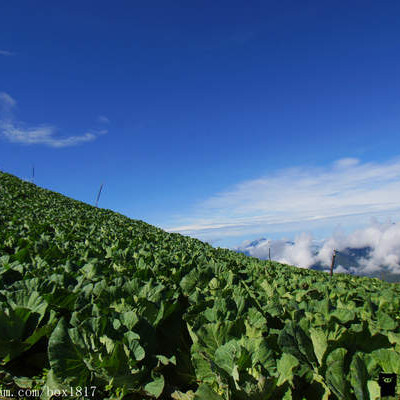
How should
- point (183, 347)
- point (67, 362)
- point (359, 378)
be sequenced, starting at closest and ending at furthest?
1. point (359, 378)
2. point (67, 362)
3. point (183, 347)

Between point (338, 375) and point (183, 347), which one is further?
point (183, 347)

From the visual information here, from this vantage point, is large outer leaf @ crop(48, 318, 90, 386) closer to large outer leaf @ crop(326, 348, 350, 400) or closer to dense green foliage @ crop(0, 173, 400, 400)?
dense green foliage @ crop(0, 173, 400, 400)

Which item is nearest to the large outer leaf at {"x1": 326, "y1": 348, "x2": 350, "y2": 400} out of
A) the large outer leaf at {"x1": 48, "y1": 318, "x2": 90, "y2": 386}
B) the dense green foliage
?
the dense green foliage

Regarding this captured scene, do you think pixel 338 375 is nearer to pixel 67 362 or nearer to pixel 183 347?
pixel 183 347

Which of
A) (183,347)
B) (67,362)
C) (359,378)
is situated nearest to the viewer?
(359,378)

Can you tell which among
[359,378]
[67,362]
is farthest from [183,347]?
[359,378]

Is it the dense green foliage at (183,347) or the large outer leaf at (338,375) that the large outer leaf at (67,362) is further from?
the large outer leaf at (338,375)

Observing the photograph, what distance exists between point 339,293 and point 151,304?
9.34 ft

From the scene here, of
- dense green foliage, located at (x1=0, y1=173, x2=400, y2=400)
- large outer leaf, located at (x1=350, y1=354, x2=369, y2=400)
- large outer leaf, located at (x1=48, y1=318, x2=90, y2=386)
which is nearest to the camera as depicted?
large outer leaf, located at (x1=350, y1=354, x2=369, y2=400)

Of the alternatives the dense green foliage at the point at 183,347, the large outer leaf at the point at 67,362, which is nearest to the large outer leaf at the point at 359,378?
the dense green foliage at the point at 183,347

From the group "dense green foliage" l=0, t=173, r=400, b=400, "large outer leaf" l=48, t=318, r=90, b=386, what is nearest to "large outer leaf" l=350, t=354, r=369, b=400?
"dense green foliage" l=0, t=173, r=400, b=400

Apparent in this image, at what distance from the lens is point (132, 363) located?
6.06ft

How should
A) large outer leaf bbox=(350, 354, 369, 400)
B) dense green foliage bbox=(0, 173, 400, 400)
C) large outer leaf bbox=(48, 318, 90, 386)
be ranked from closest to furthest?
large outer leaf bbox=(350, 354, 369, 400), dense green foliage bbox=(0, 173, 400, 400), large outer leaf bbox=(48, 318, 90, 386)

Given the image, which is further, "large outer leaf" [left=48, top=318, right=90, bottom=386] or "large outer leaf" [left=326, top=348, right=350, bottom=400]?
"large outer leaf" [left=48, top=318, right=90, bottom=386]
